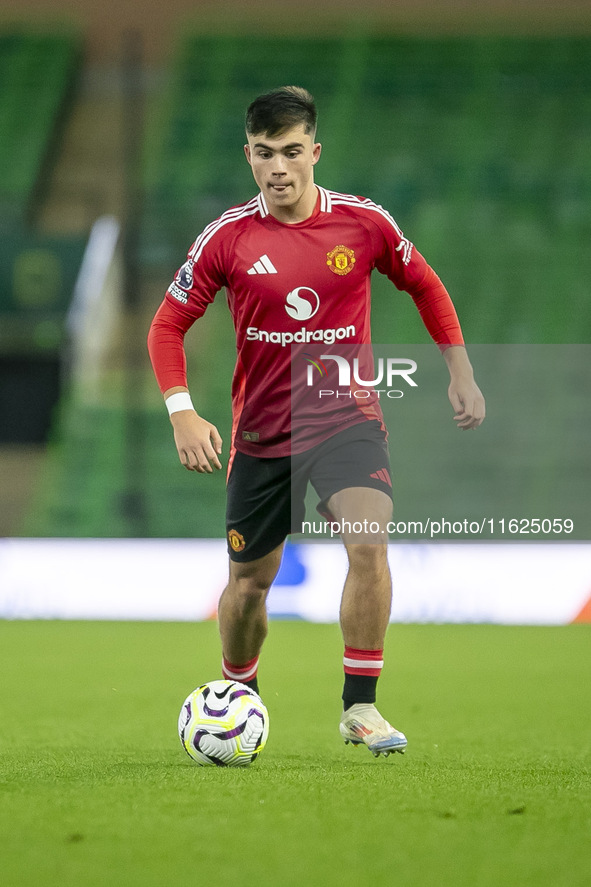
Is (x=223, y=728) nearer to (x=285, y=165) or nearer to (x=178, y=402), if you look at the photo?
(x=178, y=402)

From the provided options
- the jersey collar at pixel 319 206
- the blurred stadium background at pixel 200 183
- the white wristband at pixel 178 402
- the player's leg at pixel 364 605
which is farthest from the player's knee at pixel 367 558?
the blurred stadium background at pixel 200 183

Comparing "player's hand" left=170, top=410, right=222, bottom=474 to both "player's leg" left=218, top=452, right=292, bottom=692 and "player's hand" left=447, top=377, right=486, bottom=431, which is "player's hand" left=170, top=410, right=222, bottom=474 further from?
"player's hand" left=447, top=377, right=486, bottom=431

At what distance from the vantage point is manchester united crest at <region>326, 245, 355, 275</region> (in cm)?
461

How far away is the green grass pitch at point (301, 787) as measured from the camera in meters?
2.76

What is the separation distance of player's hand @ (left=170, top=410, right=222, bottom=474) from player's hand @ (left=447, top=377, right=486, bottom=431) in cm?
88

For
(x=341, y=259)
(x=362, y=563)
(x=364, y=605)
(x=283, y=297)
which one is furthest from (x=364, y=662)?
(x=341, y=259)

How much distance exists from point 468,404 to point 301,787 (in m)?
1.58

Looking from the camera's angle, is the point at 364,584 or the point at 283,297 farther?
the point at 283,297

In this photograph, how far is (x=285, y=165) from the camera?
4508mm

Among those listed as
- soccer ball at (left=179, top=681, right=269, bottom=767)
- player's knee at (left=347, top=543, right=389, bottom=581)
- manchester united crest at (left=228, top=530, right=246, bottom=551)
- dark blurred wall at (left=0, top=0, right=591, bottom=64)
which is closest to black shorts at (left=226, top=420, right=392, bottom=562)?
manchester united crest at (left=228, top=530, right=246, bottom=551)

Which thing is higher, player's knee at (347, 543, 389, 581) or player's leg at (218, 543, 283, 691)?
player's knee at (347, 543, 389, 581)

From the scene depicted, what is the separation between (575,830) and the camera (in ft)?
10.2

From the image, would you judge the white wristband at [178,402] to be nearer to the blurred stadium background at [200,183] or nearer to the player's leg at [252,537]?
the player's leg at [252,537]

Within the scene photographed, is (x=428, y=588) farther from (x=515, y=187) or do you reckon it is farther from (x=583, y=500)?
(x=515, y=187)
